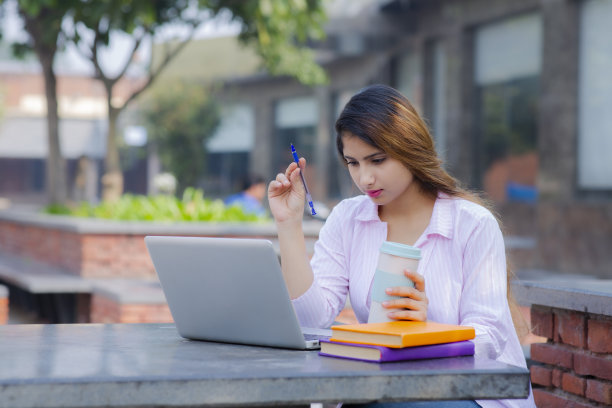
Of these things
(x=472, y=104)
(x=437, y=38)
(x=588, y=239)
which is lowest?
(x=588, y=239)

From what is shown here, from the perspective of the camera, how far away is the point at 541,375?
3.35 meters

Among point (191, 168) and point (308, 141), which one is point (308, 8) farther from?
point (191, 168)

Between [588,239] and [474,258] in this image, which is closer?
[474,258]

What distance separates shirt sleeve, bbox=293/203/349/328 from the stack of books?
0.73 meters

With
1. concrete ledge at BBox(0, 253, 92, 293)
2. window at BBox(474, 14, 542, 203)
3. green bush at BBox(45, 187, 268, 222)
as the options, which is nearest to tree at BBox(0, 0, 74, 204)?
concrete ledge at BBox(0, 253, 92, 293)

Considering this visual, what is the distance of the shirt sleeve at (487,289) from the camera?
8.38 feet

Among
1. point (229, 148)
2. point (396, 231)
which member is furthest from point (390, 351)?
point (229, 148)

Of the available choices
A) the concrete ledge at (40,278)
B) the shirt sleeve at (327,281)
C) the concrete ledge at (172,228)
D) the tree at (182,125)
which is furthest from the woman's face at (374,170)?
the tree at (182,125)

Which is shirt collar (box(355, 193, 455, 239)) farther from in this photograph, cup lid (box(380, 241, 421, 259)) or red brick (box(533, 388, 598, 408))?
red brick (box(533, 388, 598, 408))

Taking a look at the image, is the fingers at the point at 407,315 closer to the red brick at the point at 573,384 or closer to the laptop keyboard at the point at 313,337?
the laptop keyboard at the point at 313,337

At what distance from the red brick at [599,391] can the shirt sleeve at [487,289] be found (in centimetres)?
51

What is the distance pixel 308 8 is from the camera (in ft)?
33.9

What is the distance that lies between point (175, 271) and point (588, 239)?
9.93 m

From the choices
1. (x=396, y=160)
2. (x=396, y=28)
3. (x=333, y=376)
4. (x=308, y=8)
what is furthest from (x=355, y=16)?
(x=333, y=376)
